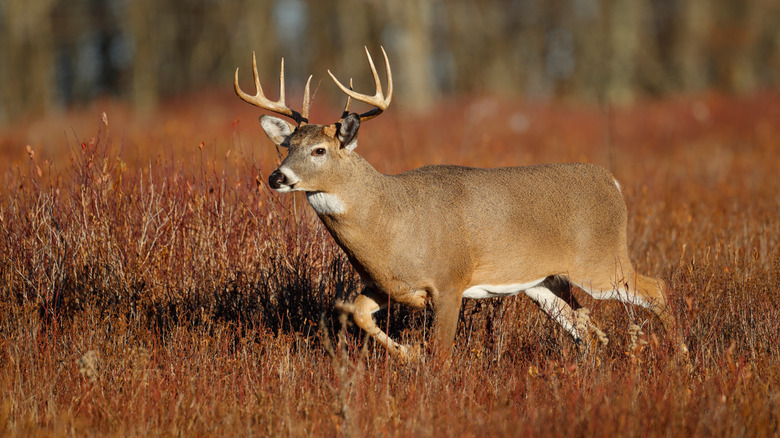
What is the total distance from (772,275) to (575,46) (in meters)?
37.6

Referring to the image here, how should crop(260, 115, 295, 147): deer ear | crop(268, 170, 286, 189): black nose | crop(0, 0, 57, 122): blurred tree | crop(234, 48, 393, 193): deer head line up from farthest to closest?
crop(0, 0, 57, 122): blurred tree, crop(260, 115, 295, 147): deer ear, crop(234, 48, 393, 193): deer head, crop(268, 170, 286, 189): black nose

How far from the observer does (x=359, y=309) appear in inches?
176

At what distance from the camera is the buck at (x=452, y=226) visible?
169 inches

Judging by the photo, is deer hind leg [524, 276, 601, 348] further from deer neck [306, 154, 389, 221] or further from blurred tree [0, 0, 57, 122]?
blurred tree [0, 0, 57, 122]

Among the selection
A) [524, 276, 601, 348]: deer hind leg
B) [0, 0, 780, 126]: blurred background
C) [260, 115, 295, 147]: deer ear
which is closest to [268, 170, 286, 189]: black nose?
[260, 115, 295, 147]: deer ear

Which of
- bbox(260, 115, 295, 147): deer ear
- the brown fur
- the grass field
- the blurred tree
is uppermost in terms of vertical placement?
the blurred tree

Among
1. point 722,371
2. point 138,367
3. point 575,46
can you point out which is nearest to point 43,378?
point 138,367

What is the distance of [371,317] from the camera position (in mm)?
4480

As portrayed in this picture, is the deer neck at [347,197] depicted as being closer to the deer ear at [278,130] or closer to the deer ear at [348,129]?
the deer ear at [348,129]

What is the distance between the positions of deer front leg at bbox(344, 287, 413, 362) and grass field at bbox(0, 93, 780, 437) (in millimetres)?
100

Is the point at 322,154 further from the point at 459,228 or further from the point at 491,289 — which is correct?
the point at 491,289

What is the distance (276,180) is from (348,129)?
1.78 feet

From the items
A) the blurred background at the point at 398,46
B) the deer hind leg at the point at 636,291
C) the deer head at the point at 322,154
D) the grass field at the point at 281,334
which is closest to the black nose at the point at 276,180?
the deer head at the point at 322,154

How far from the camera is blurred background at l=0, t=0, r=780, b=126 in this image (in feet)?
84.3
